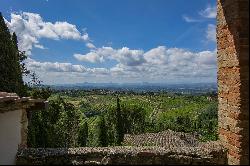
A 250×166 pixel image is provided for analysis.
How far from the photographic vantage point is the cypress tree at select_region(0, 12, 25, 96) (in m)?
18.3

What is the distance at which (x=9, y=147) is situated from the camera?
19.4ft

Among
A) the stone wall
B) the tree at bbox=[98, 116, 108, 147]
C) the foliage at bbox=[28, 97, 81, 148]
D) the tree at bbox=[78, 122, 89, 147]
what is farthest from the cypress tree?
the tree at bbox=[78, 122, 89, 147]

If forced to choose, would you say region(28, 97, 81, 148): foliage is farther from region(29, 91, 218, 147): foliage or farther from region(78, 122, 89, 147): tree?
region(78, 122, 89, 147): tree

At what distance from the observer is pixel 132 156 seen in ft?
18.4

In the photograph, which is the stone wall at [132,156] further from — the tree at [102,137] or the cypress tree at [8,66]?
the tree at [102,137]

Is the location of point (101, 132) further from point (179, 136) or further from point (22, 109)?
point (22, 109)

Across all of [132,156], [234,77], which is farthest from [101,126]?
[234,77]

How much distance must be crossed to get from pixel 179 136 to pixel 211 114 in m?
43.2

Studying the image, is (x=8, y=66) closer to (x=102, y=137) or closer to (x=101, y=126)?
(x=102, y=137)

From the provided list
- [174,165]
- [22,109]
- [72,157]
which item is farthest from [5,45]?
[174,165]

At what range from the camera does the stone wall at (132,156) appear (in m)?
5.52

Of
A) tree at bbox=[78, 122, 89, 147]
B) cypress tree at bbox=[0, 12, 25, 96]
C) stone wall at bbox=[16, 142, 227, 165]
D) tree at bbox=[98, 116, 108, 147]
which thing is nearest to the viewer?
stone wall at bbox=[16, 142, 227, 165]

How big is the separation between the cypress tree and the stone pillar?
14572 millimetres

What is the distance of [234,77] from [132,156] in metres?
1.97
